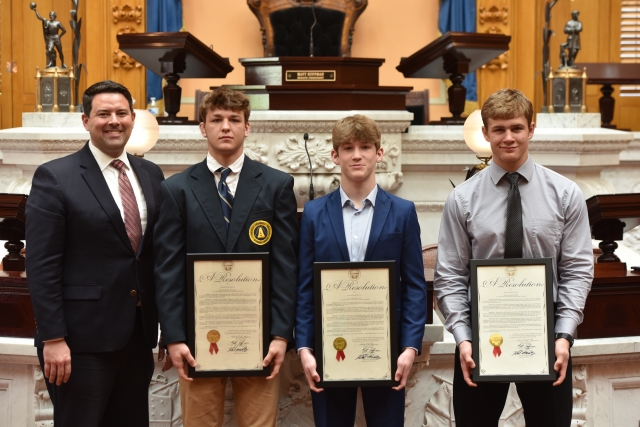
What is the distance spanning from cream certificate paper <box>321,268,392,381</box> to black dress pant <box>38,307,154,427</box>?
0.63 meters

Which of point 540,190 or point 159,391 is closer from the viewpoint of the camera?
point 540,190

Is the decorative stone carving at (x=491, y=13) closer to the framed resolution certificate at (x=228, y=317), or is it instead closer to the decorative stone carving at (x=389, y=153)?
the decorative stone carving at (x=389, y=153)

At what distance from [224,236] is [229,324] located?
264mm

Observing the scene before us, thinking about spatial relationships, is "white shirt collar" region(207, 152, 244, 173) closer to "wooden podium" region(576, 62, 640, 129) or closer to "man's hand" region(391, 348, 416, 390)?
"man's hand" region(391, 348, 416, 390)

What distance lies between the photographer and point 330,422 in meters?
2.25

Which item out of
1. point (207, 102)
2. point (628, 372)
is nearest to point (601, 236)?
point (628, 372)

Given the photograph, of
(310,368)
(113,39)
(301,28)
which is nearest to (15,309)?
(310,368)

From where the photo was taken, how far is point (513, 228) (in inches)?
85.4

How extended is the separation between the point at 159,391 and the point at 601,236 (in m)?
2.09

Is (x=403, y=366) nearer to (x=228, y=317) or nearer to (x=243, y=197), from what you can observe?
(x=228, y=317)

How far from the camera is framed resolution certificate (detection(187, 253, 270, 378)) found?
2.18 metres

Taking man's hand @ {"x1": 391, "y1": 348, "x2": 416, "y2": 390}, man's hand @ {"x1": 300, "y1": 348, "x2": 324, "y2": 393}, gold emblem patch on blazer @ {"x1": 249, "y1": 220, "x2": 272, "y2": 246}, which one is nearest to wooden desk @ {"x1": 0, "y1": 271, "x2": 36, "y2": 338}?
gold emblem patch on blazer @ {"x1": 249, "y1": 220, "x2": 272, "y2": 246}

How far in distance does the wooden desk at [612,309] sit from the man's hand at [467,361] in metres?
1.13

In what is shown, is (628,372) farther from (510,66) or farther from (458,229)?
(510,66)
